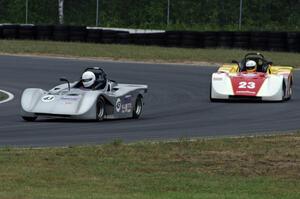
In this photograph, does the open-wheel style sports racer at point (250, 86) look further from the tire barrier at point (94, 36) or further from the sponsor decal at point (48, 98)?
the tire barrier at point (94, 36)

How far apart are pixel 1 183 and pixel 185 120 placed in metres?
8.10

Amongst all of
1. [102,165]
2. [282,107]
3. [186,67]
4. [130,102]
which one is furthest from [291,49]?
[102,165]

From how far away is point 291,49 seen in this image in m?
35.2

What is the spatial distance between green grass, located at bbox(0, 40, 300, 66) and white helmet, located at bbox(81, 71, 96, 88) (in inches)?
641

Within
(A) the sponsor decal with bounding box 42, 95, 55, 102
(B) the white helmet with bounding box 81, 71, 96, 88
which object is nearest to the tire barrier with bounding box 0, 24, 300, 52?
(B) the white helmet with bounding box 81, 71, 96, 88

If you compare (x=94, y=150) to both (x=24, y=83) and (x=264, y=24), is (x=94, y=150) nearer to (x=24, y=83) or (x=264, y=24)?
(x=24, y=83)

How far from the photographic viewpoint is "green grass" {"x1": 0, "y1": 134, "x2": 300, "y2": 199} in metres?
8.64

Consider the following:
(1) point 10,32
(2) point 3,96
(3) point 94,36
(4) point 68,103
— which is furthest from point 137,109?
(1) point 10,32

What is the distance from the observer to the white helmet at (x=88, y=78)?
16922 mm

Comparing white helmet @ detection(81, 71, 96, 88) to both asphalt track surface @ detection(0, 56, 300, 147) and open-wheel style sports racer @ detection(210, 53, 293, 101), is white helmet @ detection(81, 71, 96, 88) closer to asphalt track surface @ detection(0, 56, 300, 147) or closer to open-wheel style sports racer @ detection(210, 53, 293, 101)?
asphalt track surface @ detection(0, 56, 300, 147)

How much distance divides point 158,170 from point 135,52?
25416mm

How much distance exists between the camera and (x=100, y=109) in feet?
54.7

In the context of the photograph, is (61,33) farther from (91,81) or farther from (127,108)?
(91,81)

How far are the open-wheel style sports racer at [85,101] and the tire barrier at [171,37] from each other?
59.0 ft
